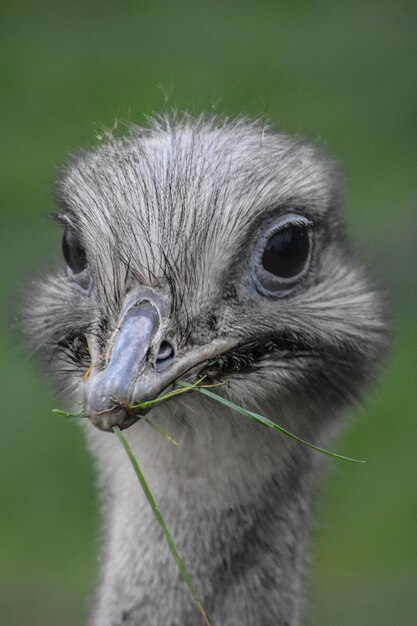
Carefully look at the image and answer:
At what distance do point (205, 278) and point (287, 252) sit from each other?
0.70 ft

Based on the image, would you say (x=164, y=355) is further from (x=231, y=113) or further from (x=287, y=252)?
(x=231, y=113)

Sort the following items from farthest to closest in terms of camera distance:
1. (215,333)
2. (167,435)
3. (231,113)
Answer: (231,113) → (167,435) → (215,333)

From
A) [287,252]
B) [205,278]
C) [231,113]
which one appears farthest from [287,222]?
[231,113]

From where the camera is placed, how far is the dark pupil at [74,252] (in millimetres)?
2408

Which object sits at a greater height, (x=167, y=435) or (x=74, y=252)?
(x=74, y=252)

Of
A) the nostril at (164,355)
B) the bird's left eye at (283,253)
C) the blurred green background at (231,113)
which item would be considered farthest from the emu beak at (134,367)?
the blurred green background at (231,113)

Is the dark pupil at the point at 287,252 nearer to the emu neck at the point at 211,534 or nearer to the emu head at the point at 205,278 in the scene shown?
the emu head at the point at 205,278

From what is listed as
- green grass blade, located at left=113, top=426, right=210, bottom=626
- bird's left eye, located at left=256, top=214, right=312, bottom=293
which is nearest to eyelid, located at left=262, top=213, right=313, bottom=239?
bird's left eye, located at left=256, top=214, right=312, bottom=293

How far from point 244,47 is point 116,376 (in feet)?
18.5

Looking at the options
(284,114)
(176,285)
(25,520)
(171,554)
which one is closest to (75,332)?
(176,285)

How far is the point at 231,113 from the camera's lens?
427 centimetres

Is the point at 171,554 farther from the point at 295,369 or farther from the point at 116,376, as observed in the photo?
the point at 116,376

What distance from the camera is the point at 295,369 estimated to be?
2410 mm

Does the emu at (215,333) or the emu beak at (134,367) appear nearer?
the emu beak at (134,367)
